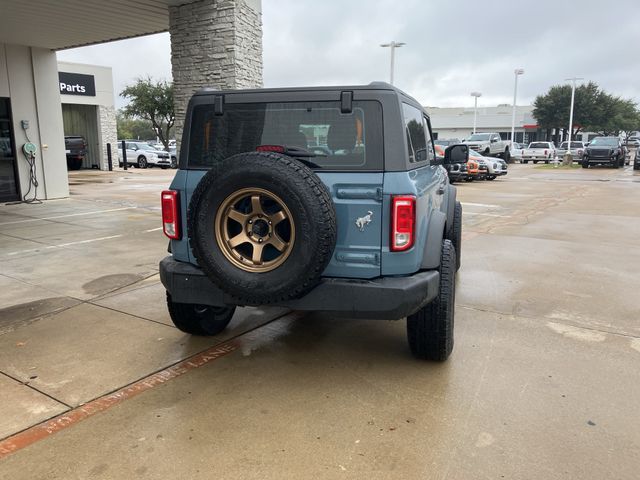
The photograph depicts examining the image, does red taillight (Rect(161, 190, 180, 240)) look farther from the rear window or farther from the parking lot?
the parking lot

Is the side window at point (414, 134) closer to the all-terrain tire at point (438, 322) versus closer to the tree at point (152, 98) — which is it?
the all-terrain tire at point (438, 322)

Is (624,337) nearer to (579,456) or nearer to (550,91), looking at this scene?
(579,456)

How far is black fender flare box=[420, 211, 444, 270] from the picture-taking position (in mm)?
3387

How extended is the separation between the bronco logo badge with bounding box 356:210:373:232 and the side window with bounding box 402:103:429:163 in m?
0.51

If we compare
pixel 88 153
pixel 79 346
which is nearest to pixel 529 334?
pixel 79 346

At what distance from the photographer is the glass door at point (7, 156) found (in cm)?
1220

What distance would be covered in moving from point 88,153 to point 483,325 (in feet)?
84.6

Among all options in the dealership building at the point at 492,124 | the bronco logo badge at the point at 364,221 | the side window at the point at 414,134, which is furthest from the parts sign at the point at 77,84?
the dealership building at the point at 492,124

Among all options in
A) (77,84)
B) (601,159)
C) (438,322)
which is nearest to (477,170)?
(601,159)

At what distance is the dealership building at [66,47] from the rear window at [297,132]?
5211mm

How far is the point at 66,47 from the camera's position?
12.5 m

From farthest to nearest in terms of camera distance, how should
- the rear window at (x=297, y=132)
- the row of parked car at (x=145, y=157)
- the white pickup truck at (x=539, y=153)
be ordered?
the white pickup truck at (x=539, y=153)
the row of parked car at (x=145, y=157)
the rear window at (x=297, y=132)

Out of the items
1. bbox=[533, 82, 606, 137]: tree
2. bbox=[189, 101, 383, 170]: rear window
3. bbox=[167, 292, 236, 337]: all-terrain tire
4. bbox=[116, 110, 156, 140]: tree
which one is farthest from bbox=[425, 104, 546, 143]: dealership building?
bbox=[189, 101, 383, 170]: rear window

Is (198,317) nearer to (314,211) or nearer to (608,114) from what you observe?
(314,211)
